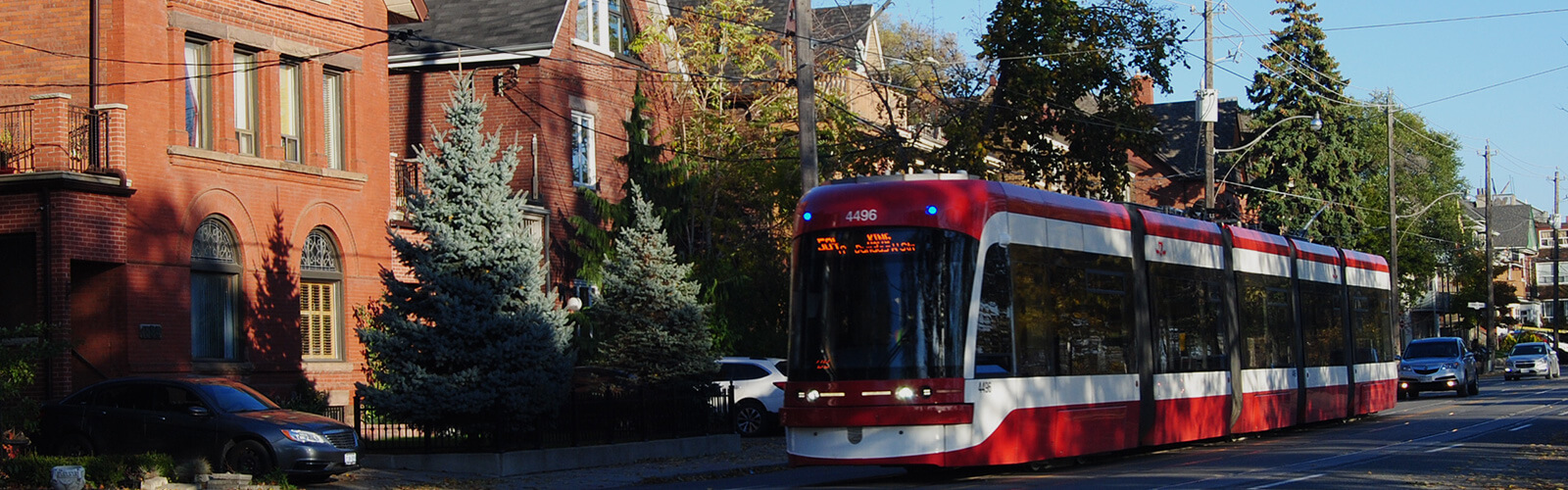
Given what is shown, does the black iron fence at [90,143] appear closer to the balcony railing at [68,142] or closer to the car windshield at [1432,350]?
the balcony railing at [68,142]

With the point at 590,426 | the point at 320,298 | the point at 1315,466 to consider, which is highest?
the point at 320,298

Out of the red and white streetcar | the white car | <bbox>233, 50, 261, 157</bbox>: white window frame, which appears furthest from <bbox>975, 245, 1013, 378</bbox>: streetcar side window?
<bbox>233, 50, 261, 157</bbox>: white window frame

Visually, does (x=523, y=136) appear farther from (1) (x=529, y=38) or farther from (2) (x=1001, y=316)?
(2) (x=1001, y=316)

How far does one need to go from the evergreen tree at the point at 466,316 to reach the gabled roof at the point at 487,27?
10.9 meters

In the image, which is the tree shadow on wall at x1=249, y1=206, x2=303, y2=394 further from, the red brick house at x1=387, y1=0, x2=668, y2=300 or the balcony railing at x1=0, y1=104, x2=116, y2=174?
the red brick house at x1=387, y1=0, x2=668, y2=300

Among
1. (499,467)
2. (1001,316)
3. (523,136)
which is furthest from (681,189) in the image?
(1001,316)

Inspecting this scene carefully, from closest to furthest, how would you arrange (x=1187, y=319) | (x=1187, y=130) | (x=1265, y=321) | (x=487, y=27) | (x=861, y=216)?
(x=861, y=216), (x=1187, y=319), (x=1265, y=321), (x=487, y=27), (x=1187, y=130)

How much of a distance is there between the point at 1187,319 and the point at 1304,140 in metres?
44.4

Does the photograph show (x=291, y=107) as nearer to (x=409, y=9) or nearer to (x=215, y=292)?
(x=215, y=292)

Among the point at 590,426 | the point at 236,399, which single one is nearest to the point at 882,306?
the point at 590,426

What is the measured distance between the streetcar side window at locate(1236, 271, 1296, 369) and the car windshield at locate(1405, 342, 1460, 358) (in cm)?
1915

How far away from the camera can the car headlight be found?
17.3 metres

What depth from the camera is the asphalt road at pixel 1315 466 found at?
593 inches

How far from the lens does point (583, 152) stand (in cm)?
3300
